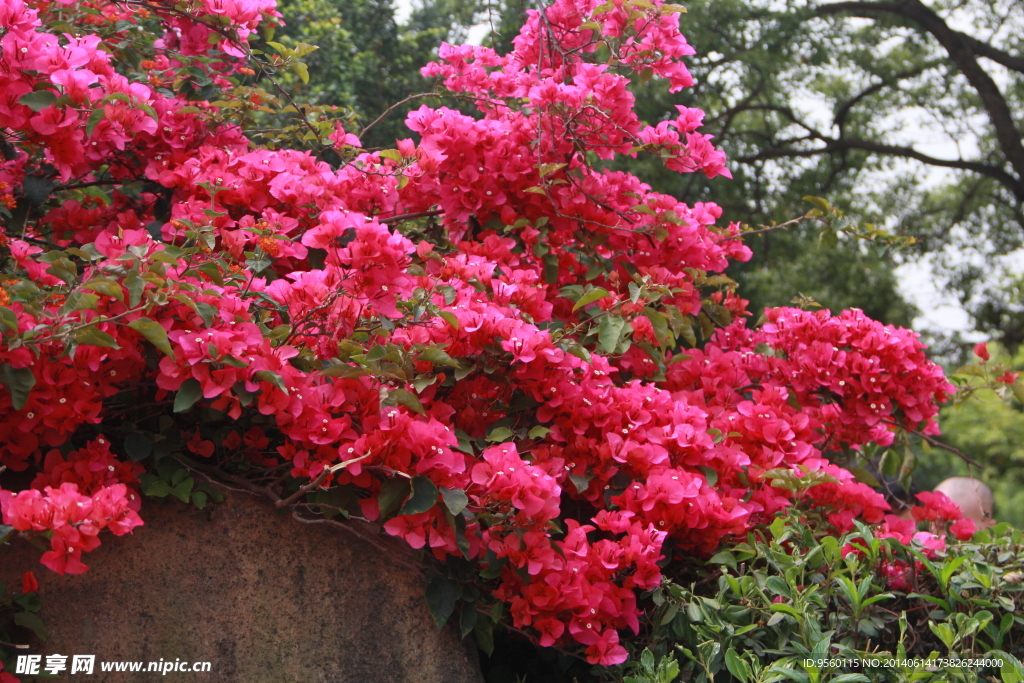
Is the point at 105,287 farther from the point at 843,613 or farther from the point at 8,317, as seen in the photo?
the point at 843,613

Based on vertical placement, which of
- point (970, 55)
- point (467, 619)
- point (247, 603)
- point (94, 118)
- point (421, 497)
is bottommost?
point (247, 603)

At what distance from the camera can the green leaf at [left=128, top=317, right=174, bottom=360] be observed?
1.51 meters

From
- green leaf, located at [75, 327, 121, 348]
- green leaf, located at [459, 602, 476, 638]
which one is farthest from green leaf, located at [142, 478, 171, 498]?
green leaf, located at [459, 602, 476, 638]

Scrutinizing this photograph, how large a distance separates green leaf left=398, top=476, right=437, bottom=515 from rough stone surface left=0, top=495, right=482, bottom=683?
33 centimetres

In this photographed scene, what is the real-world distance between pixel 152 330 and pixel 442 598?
831mm

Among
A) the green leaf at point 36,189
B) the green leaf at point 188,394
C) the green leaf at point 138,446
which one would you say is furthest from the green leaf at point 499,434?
the green leaf at point 36,189

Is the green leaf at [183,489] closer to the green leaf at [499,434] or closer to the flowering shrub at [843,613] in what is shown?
the green leaf at [499,434]

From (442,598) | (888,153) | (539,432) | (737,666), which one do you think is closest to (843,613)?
(737,666)

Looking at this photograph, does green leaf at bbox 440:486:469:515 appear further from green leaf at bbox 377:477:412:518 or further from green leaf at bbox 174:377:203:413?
green leaf at bbox 174:377:203:413

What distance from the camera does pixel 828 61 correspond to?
8492 mm

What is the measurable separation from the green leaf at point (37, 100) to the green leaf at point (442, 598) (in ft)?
4.46

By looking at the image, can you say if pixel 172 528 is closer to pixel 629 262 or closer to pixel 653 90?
pixel 629 262

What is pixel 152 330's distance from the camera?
4.97 feet

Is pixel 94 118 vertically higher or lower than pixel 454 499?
higher
